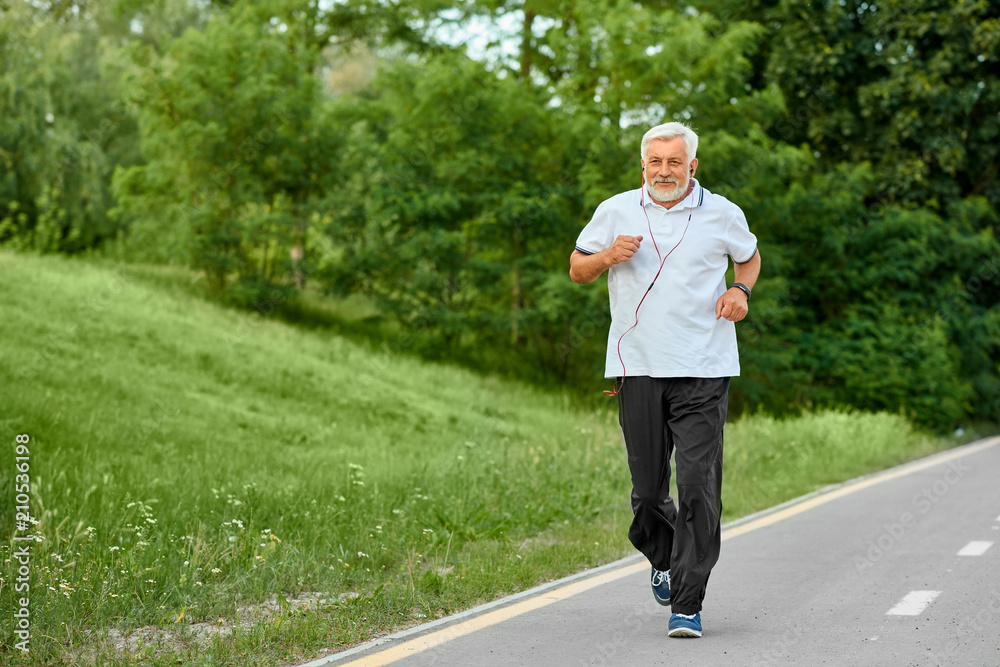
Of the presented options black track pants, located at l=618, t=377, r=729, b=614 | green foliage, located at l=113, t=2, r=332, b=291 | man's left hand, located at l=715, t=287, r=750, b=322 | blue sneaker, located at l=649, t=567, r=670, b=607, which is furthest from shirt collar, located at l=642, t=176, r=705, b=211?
green foliage, located at l=113, t=2, r=332, b=291

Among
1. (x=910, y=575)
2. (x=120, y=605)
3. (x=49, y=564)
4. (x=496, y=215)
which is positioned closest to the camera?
(x=120, y=605)

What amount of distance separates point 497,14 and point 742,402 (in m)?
10.9

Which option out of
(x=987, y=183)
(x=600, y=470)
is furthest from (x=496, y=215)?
(x=600, y=470)

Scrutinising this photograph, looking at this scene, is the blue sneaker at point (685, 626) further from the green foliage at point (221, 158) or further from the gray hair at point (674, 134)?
the green foliage at point (221, 158)

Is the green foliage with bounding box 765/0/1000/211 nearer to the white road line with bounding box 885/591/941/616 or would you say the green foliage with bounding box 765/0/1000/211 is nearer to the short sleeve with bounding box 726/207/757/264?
the white road line with bounding box 885/591/941/616

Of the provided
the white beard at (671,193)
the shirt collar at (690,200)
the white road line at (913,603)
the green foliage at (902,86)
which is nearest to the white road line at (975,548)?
the white road line at (913,603)

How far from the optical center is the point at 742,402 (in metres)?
25.0

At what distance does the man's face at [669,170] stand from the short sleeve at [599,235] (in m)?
0.26

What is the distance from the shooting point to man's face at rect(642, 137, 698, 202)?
556cm

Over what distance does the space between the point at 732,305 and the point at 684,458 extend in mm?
753

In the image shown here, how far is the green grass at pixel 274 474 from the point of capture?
5844 mm

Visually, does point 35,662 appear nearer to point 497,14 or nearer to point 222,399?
point 222,399

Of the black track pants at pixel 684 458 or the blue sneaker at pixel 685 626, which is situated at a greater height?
the black track pants at pixel 684 458

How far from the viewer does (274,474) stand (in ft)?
34.9
